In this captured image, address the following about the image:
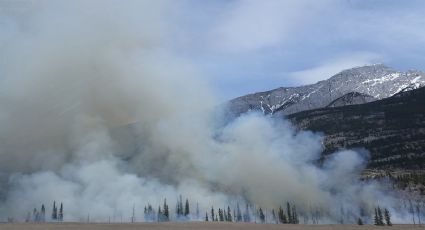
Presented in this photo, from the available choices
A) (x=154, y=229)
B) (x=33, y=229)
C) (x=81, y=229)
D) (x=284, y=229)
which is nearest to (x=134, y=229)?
(x=154, y=229)

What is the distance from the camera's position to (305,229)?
171875 mm

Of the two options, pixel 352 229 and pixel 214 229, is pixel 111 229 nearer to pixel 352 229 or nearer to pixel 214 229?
pixel 214 229

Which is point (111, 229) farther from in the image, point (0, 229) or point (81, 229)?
point (0, 229)

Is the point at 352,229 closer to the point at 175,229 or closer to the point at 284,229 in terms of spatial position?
the point at 284,229

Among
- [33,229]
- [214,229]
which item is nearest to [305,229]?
[214,229]

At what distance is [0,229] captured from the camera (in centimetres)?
14388

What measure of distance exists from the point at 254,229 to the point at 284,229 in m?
12.3

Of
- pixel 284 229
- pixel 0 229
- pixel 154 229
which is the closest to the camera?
pixel 0 229

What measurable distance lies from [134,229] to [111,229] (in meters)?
7.70

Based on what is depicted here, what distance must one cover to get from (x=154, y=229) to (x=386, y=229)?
81481mm

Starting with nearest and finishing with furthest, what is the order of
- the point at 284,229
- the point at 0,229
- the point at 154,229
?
the point at 0,229 → the point at 154,229 → the point at 284,229

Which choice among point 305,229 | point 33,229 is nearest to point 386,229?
point 305,229

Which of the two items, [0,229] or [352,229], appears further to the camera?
[352,229]

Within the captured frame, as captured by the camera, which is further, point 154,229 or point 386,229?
point 386,229
